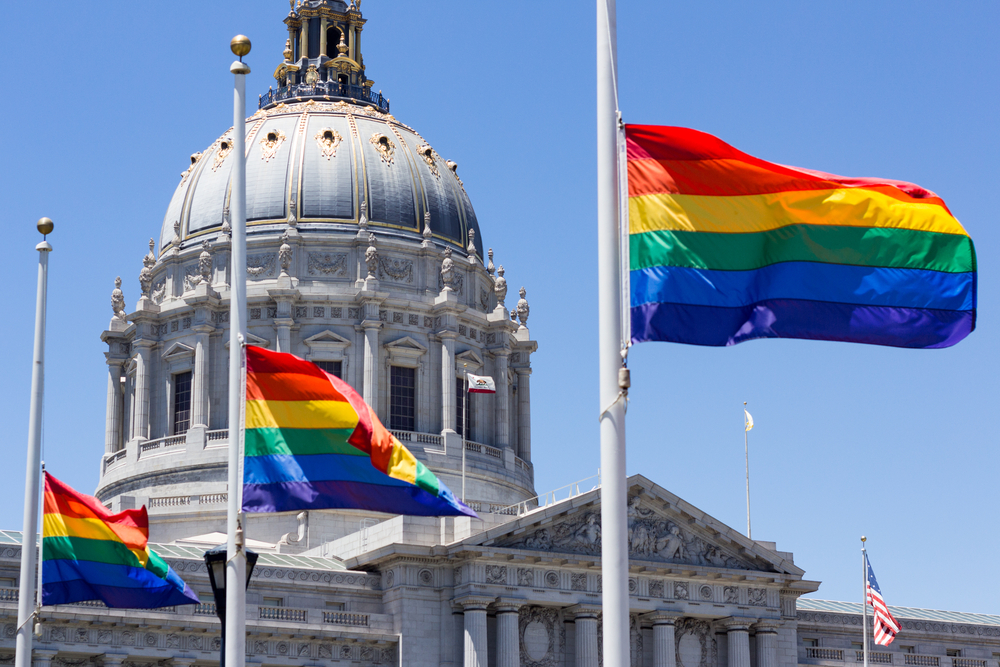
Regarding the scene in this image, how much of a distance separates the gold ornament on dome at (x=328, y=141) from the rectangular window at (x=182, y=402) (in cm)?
1473

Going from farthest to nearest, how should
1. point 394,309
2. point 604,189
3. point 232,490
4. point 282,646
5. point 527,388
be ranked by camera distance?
point 527,388 < point 394,309 < point 282,646 < point 232,490 < point 604,189

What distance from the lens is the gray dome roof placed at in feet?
316

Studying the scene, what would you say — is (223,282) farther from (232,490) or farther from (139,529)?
(232,490)

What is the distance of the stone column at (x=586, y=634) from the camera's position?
71562 mm

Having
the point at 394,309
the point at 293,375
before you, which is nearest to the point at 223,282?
the point at 394,309

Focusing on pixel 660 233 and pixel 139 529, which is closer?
pixel 660 233

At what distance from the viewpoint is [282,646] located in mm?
67250

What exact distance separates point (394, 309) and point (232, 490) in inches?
2599

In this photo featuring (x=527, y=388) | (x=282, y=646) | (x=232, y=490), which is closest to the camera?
(x=232, y=490)

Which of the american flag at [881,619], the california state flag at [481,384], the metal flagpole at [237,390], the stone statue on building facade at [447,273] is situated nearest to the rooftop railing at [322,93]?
the stone statue on building facade at [447,273]

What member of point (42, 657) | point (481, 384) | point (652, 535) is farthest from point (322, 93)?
point (42, 657)

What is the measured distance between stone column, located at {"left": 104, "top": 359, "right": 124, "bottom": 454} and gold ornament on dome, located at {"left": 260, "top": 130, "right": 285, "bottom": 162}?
1435 cm

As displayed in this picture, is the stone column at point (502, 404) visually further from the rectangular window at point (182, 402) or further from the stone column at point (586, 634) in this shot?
the stone column at point (586, 634)

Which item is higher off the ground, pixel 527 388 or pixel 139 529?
pixel 527 388
